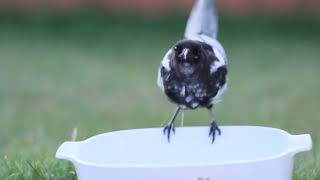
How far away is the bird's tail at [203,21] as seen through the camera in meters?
3.37

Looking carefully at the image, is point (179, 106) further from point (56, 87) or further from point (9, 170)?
point (56, 87)

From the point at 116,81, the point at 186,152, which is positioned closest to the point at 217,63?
the point at 186,152

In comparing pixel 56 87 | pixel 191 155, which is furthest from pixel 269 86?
pixel 191 155

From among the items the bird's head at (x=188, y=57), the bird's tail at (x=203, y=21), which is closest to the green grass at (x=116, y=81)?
the bird's head at (x=188, y=57)

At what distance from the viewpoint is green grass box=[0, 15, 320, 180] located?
4109mm

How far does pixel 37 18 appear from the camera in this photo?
9.80 metres

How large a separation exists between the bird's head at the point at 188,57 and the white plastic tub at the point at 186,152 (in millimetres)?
343

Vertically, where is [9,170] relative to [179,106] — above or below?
below

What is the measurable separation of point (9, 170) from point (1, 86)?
3549 millimetres

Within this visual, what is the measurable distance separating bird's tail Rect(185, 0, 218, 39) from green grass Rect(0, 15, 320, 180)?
67 cm

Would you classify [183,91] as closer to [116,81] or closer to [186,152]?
[186,152]

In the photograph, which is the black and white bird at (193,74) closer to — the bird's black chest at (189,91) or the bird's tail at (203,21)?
the bird's black chest at (189,91)

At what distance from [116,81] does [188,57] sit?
3.88 m

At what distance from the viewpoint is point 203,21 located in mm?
3387
